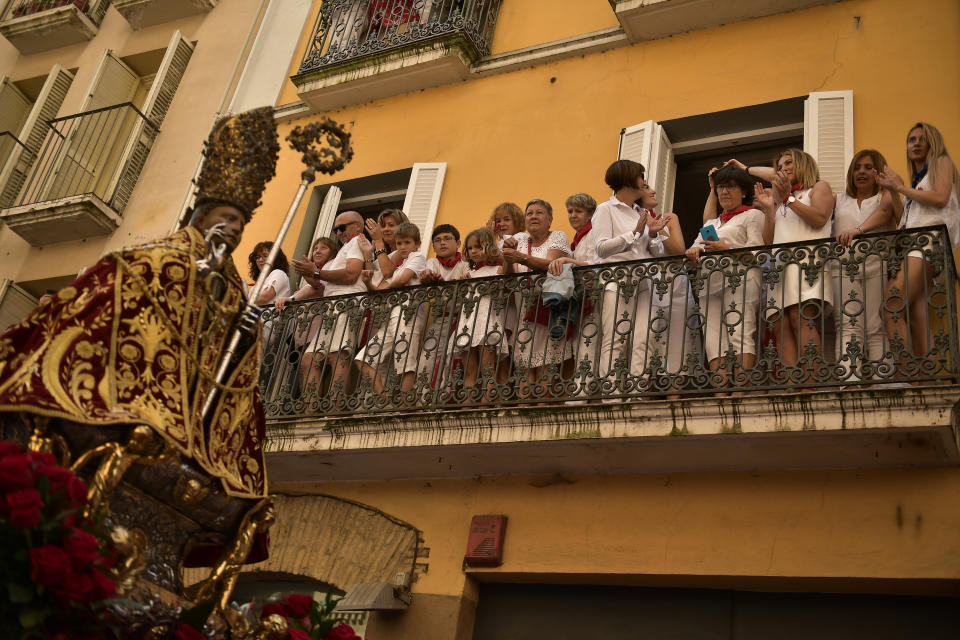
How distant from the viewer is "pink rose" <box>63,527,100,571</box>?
360cm

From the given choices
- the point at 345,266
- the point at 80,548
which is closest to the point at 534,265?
the point at 345,266

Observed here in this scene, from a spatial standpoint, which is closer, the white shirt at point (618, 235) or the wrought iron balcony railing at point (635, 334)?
the wrought iron balcony railing at point (635, 334)

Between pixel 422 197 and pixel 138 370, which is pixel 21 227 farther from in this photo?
pixel 138 370

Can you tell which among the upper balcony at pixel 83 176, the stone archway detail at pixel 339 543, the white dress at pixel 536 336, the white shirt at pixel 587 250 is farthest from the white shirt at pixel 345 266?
the upper balcony at pixel 83 176

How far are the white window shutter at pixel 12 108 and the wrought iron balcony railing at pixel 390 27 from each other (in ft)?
17.3

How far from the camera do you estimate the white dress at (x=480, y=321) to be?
8297 millimetres

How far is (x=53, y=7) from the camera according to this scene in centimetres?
1549

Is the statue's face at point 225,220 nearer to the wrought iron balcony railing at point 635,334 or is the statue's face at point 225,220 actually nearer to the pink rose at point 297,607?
the pink rose at point 297,607

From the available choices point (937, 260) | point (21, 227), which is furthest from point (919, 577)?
point (21, 227)

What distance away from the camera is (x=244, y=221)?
194 inches

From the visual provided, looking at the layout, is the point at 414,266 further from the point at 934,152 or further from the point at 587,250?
the point at 934,152

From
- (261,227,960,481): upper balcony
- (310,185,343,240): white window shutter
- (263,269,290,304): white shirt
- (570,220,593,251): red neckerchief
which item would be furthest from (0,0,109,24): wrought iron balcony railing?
(570,220,593,251): red neckerchief

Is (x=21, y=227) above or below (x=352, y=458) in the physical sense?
above

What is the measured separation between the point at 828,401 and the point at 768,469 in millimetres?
847
